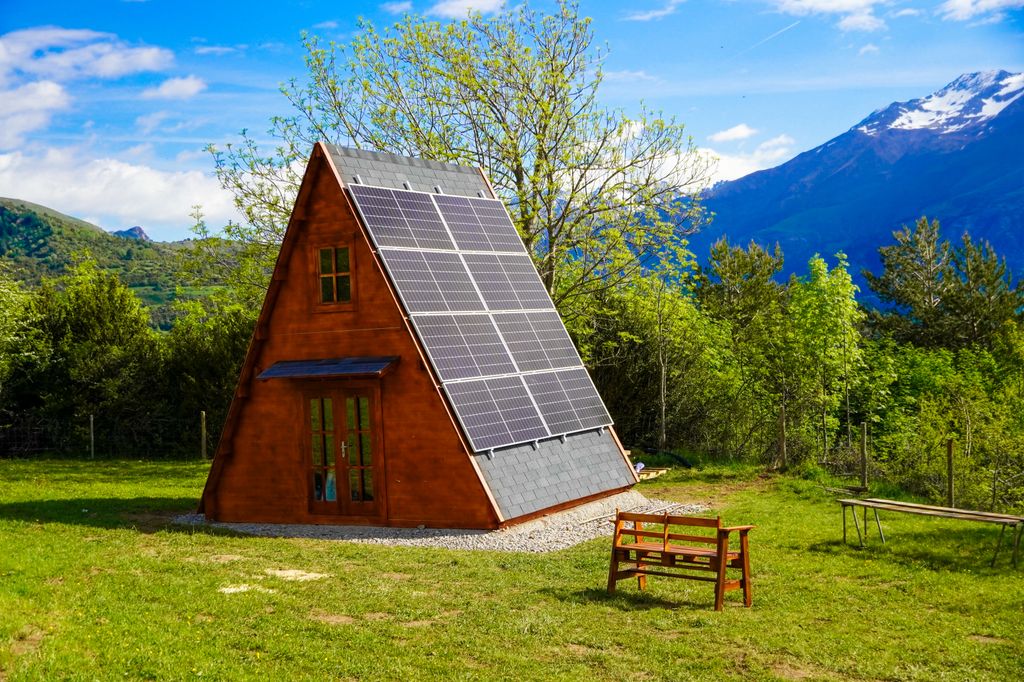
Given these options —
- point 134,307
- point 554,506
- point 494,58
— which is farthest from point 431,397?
point 134,307

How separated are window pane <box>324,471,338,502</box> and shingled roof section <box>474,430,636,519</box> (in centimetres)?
281

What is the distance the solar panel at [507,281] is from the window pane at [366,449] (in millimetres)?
3391

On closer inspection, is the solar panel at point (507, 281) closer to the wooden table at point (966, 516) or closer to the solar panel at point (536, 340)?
the solar panel at point (536, 340)

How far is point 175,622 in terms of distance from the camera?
29.5ft

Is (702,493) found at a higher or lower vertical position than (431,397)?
lower

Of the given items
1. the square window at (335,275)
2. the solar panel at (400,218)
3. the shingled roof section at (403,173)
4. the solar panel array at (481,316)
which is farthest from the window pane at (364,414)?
the shingled roof section at (403,173)

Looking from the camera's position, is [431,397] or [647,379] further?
[647,379]

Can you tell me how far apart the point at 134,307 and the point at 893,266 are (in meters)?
38.7

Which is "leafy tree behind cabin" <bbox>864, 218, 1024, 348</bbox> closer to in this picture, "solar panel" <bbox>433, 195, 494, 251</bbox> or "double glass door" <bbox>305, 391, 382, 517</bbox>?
"solar panel" <bbox>433, 195, 494, 251</bbox>

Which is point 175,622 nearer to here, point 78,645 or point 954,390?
point 78,645

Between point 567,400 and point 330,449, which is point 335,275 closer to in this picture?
point 330,449

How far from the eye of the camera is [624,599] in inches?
407

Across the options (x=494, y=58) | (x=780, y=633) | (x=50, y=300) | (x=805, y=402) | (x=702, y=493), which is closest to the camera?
(x=780, y=633)

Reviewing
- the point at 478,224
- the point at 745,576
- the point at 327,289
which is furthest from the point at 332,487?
the point at 745,576
